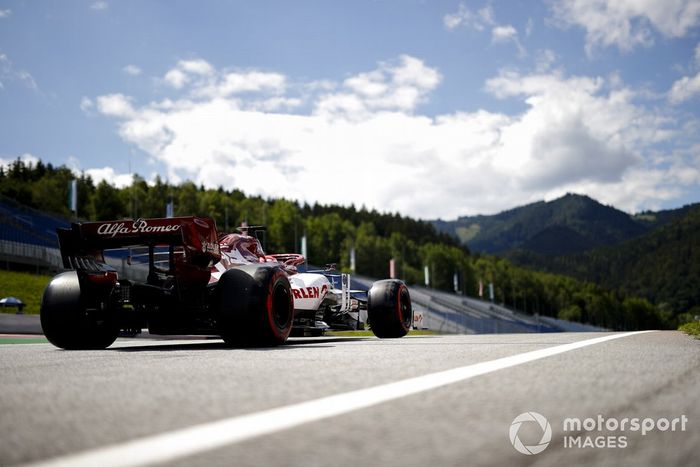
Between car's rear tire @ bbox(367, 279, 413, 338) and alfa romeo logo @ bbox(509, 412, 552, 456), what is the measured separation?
11.3 metres

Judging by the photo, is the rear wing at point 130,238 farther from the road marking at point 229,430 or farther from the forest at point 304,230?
the forest at point 304,230

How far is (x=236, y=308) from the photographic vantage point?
27.2 ft

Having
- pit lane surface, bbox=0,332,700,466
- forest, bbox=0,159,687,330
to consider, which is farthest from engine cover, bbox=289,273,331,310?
forest, bbox=0,159,687,330

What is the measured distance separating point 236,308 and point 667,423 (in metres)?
6.31

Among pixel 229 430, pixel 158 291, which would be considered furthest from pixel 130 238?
pixel 229 430

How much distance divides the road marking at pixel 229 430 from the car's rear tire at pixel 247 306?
4.97m

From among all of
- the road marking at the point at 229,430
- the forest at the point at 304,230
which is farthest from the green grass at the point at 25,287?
the forest at the point at 304,230

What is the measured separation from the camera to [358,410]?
265 cm

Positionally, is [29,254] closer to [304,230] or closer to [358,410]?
[358,410]

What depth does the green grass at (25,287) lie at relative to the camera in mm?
35138

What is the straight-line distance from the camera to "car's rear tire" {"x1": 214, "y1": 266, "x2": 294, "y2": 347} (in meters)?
8.30

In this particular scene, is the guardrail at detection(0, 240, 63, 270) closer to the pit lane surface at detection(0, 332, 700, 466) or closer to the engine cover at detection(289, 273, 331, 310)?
the engine cover at detection(289, 273, 331, 310)

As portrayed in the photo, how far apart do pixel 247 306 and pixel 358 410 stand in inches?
228

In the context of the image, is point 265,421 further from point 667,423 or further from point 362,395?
point 667,423
